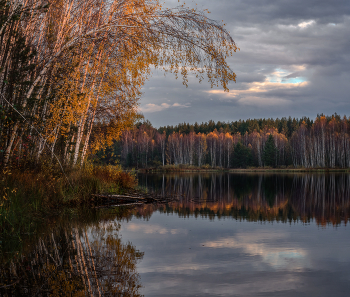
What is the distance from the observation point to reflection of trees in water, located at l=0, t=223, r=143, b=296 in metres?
4.53

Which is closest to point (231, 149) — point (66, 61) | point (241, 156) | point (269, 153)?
point (241, 156)

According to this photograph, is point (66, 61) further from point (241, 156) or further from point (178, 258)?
Answer: point (241, 156)

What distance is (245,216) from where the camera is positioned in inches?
477

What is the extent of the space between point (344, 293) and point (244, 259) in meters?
2.00

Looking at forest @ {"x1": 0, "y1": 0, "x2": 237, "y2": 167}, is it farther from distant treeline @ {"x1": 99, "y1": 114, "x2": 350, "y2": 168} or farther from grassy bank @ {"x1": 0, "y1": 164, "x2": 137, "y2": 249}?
distant treeline @ {"x1": 99, "y1": 114, "x2": 350, "y2": 168}

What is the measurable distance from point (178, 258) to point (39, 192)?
5598mm

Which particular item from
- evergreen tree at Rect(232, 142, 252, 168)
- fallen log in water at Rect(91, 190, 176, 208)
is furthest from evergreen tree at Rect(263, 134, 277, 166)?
fallen log in water at Rect(91, 190, 176, 208)

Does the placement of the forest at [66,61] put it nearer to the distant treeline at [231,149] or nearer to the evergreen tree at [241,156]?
the distant treeline at [231,149]

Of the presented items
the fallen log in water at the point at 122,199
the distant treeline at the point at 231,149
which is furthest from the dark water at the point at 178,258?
the distant treeline at the point at 231,149

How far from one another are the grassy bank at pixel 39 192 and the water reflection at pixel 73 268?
93 centimetres

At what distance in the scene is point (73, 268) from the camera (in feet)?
17.7

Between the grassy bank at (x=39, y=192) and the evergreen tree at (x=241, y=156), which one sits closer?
the grassy bank at (x=39, y=192)

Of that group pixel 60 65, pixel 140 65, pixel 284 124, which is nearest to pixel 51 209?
pixel 60 65

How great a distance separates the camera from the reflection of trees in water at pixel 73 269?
453cm
